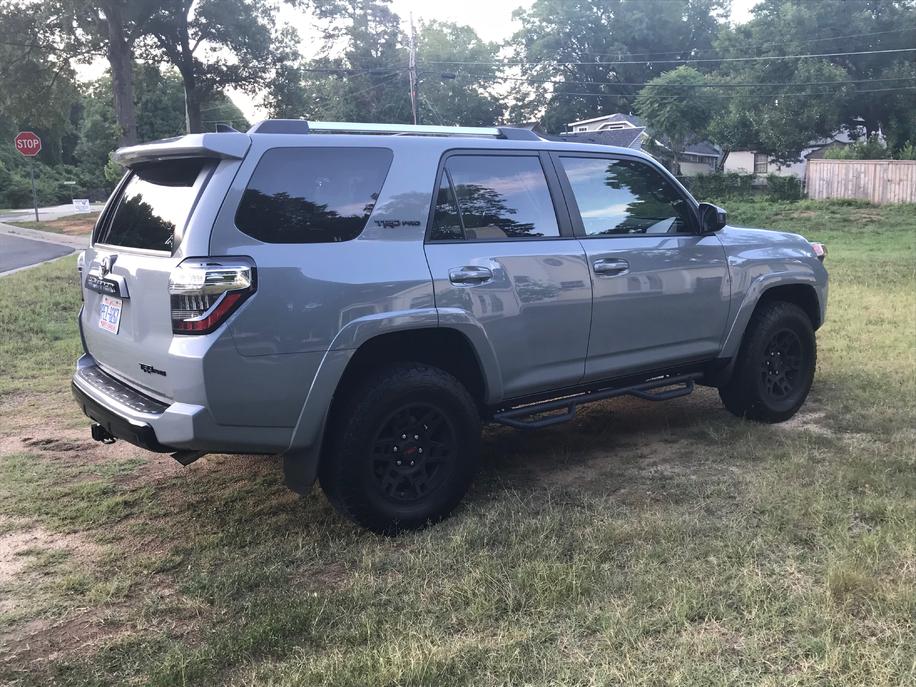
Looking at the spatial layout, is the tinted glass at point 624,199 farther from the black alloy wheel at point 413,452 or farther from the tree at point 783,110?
the tree at point 783,110

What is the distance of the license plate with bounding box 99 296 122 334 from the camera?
366cm

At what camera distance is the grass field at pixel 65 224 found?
2620 centimetres

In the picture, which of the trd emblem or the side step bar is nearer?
the trd emblem

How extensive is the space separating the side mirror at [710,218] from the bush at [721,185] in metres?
34.1

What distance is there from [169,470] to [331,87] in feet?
193

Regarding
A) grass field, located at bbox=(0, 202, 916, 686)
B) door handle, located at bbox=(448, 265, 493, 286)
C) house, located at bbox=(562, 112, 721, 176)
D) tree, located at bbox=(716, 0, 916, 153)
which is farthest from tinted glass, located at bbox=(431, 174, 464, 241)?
tree, located at bbox=(716, 0, 916, 153)

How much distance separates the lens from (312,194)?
3545mm

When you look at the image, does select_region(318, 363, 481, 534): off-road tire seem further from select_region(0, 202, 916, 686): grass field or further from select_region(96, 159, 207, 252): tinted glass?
select_region(96, 159, 207, 252): tinted glass

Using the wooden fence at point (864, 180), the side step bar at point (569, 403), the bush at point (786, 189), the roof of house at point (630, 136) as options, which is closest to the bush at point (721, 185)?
the bush at point (786, 189)

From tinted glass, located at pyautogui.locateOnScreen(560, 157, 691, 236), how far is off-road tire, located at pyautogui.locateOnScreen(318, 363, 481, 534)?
1.39 m

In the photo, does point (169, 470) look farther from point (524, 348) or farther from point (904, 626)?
point (904, 626)

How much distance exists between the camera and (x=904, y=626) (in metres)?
2.83

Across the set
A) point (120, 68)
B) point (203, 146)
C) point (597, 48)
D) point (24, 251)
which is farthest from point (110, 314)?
point (597, 48)

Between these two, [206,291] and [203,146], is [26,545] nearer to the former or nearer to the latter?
[206,291]
